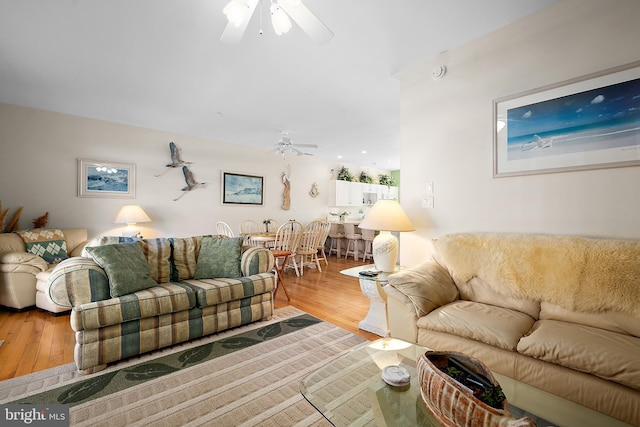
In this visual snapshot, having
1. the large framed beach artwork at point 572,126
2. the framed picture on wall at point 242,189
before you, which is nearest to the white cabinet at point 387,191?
the framed picture on wall at point 242,189

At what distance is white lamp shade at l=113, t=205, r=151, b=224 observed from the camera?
167 inches

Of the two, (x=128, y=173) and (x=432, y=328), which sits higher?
(x=128, y=173)

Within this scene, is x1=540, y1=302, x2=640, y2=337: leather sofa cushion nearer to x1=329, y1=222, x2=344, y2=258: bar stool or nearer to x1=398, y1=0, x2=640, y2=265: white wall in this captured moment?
Answer: x1=398, y1=0, x2=640, y2=265: white wall

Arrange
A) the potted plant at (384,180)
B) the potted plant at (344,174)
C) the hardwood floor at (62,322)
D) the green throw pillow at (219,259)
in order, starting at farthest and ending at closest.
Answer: the potted plant at (384,180) → the potted plant at (344,174) → the green throw pillow at (219,259) → the hardwood floor at (62,322)

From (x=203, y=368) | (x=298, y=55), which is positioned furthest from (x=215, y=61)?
(x=203, y=368)

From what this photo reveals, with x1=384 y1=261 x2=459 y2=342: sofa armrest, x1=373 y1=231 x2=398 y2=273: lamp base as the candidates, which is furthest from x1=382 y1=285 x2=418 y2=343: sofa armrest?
x1=373 y1=231 x2=398 y2=273: lamp base

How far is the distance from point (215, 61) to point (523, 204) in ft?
9.72

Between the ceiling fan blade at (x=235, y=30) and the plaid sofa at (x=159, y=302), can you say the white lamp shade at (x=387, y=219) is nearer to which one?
the plaid sofa at (x=159, y=302)

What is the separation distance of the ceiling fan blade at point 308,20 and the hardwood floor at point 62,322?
2362 mm

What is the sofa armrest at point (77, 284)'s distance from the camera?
2018 millimetres

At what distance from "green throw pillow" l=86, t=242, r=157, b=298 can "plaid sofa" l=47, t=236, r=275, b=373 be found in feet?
0.17

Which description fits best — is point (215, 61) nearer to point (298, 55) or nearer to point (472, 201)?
point (298, 55)

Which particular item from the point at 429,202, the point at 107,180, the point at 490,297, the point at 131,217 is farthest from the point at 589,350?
the point at 107,180

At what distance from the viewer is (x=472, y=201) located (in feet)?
8.11
